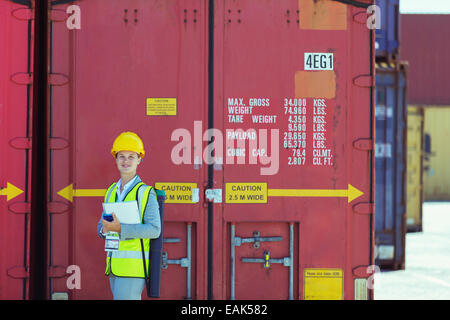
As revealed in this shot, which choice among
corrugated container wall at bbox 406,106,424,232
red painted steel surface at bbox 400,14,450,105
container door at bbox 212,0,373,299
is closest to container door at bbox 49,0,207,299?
container door at bbox 212,0,373,299

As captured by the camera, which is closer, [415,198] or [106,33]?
[106,33]

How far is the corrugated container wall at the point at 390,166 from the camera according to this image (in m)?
8.55

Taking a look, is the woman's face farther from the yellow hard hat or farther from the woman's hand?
the woman's hand

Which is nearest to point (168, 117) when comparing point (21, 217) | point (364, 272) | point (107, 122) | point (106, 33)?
point (107, 122)

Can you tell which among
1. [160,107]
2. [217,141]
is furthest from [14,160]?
[217,141]

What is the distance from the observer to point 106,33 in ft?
14.7

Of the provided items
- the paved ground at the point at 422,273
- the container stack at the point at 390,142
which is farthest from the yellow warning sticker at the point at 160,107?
the container stack at the point at 390,142

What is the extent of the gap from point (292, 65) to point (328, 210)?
4.14 ft

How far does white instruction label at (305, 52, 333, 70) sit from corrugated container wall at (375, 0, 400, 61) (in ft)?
14.2

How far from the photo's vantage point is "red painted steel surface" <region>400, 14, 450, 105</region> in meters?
22.6

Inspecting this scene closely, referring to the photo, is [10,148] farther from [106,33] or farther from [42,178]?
[106,33]

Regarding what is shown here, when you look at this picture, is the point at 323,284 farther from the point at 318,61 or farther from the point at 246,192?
the point at 318,61
